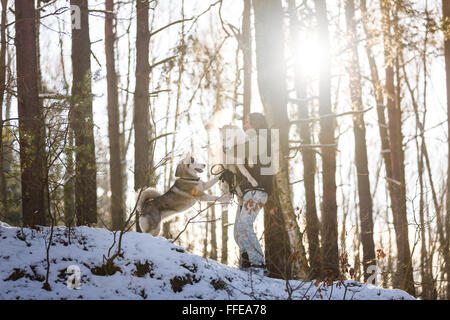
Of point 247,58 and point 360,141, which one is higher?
point 247,58

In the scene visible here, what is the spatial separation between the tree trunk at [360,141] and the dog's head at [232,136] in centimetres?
679

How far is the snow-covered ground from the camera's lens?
4.52 metres

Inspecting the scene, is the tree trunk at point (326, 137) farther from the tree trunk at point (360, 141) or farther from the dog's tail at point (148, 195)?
the dog's tail at point (148, 195)

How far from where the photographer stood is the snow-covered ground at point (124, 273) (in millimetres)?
4523

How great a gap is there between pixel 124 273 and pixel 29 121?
273 cm

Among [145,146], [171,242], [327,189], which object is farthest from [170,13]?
[171,242]

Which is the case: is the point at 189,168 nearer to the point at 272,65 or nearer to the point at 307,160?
the point at 272,65

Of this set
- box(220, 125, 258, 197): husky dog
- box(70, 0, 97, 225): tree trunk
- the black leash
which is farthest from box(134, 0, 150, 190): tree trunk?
box(220, 125, 258, 197): husky dog

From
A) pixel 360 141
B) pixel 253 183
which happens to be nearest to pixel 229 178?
pixel 253 183

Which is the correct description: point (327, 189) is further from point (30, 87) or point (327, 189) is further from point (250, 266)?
point (30, 87)

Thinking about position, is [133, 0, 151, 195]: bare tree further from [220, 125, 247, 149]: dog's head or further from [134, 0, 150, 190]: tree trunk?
[220, 125, 247, 149]: dog's head

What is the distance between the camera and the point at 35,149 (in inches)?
219

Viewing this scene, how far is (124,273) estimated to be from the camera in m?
4.99

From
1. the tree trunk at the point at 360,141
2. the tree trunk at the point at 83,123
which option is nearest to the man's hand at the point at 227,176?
the tree trunk at the point at 83,123
